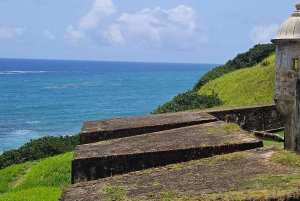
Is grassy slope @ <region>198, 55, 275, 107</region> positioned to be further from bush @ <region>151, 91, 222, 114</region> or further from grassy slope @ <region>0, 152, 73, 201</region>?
grassy slope @ <region>0, 152, 73, 201</region>

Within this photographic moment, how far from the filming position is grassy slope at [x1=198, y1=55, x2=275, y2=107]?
22078 mm

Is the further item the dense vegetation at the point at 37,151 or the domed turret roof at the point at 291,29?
the dense vegetation at the point at 37,151

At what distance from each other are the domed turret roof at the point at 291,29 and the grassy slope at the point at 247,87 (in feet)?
33.4

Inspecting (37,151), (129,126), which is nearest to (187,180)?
(129,126)

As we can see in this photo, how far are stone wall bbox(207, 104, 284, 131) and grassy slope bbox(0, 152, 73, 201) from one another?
4.85m

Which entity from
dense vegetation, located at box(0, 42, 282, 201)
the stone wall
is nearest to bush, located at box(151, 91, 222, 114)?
dense vegetation, located at box(0, 42, 282, 201)

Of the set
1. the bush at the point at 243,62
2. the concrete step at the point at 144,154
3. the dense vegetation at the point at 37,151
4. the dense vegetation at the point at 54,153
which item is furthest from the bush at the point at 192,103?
the concrete step at the point at 144,154

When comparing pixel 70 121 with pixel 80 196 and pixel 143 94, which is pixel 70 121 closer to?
pixel 143 94

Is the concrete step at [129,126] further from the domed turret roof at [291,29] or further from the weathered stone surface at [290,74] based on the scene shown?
the domed turret roof at [291,29]

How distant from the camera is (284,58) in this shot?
405 inches

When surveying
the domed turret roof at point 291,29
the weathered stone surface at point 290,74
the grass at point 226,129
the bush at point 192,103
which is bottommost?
the bush at point 192,103

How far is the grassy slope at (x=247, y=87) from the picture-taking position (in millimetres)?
22078

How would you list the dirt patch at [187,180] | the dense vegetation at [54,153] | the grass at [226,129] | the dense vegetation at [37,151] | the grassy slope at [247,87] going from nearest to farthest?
the dirt patch at [187,180] < the grass at [226,129] < the dense vegetation at [54,153] < the dense vegetation at [37,151] < the grassy slope at [247,87]

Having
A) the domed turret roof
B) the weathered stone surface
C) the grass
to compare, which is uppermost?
the domed turret roof
